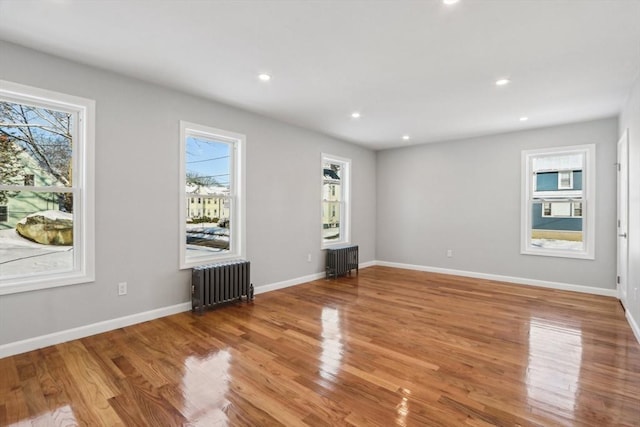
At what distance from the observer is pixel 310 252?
221 inches

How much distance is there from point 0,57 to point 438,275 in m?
6.60

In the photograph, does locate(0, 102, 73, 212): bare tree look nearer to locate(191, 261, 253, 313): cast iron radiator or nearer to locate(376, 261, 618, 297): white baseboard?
locate(191, 261, 253, 313): cast iron radiator

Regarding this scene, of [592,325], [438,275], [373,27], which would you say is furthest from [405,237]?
[373,27]

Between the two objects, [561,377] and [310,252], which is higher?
[310,252]

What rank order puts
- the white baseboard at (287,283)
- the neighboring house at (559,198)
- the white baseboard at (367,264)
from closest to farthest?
the white baseboard at (287,283) < the neighboring house at (559,198) < the white baseboard at (367,264)

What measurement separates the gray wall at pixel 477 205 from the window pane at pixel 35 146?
5.73m

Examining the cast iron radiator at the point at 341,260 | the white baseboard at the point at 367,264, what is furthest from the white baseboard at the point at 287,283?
the white baseboard at the point at 367,264

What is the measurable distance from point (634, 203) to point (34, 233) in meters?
5.97

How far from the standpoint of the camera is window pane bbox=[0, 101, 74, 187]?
2.78 metres

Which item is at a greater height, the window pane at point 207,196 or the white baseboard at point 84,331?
the window pane at point 207,196

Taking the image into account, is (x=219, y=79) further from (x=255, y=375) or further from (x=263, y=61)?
(x=255, y=375)

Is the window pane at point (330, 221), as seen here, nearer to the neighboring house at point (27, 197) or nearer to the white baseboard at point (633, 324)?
the neighboring house at point (27, 197)

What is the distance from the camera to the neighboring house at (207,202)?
13.2 feet

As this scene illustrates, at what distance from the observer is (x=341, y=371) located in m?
2.44
